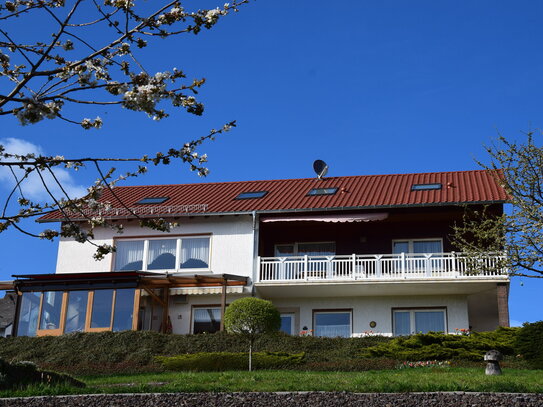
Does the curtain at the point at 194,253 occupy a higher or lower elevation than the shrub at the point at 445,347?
higher

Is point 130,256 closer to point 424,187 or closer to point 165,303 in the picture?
point 165,303

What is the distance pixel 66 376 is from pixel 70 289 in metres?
12.0

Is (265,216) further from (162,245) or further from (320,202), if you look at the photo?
(162,245)

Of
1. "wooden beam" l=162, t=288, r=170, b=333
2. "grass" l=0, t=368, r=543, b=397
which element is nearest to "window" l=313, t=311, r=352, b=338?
"wooden beam" l=162, t=288, r=170, b=333

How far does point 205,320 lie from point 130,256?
385cm

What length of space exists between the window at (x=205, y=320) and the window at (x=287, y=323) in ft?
7.25

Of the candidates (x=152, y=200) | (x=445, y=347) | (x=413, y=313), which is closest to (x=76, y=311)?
(x=152, y=200)

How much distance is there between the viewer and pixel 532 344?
673 inches

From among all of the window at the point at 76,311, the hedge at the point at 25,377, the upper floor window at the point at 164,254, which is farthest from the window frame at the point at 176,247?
the hedge at the point at 25,377

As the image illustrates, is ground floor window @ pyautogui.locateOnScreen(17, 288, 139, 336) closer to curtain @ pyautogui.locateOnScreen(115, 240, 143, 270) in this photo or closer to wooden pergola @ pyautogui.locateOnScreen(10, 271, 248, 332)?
wooden pergola @ pyautogui.locateOnScreen(10, 271, 248, 332)

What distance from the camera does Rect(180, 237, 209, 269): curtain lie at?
28.2 meters

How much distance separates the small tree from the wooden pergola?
18.2 ft

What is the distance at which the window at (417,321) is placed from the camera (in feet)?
85.9

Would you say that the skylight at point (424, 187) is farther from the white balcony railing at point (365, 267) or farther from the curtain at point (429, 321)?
the curtain at point (429, 321)
